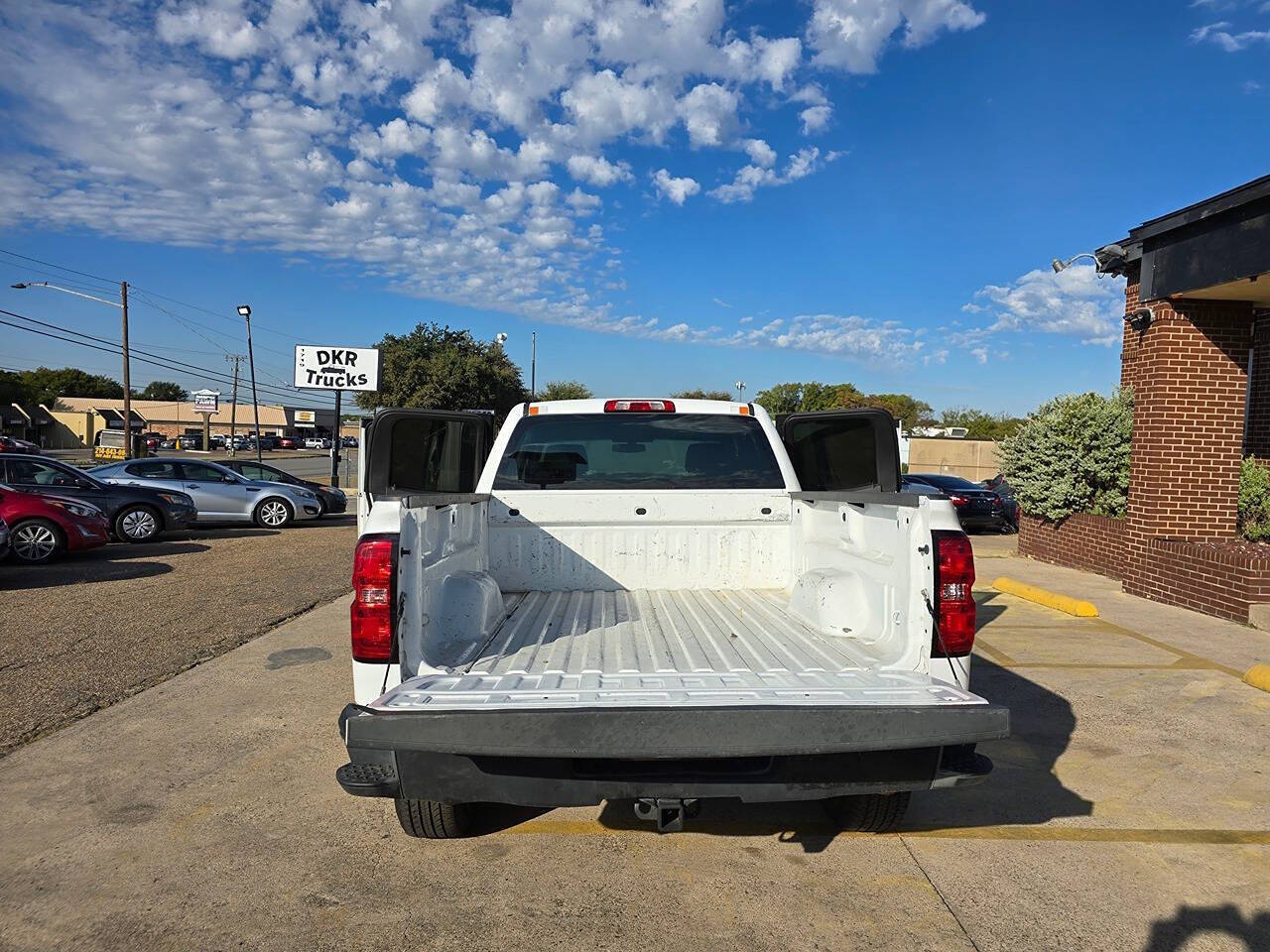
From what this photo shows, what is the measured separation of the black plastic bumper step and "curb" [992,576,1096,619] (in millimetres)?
8074

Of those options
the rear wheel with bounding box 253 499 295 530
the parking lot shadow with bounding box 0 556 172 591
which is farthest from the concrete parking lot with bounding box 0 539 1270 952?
the rear wheel with bounding box 253 499 295 530

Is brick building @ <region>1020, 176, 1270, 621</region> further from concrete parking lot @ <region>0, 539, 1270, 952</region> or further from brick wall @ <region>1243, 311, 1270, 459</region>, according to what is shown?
concrete parking lot @ <region>0, 539, 1270, 952</region>

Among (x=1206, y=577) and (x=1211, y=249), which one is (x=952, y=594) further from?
(x=1211, y=249)

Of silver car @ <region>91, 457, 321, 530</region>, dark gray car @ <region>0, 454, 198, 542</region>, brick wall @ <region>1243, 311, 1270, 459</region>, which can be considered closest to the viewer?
brick wall @ <region>1243, 311, 1270, 459</region>

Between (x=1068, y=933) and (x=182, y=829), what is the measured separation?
365 cm

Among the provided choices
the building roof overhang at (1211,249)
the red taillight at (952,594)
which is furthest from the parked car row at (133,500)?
the building roof overhang at (1211,249)

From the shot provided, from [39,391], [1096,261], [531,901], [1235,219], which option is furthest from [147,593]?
[39,391]

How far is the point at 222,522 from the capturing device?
17.4 meters

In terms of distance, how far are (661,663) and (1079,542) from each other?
10.7m

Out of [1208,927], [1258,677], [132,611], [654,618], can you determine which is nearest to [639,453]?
[654,618]

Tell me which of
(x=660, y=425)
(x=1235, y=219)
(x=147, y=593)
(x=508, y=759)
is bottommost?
(x=147, y=593)

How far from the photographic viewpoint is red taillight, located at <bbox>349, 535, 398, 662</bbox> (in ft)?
10.6

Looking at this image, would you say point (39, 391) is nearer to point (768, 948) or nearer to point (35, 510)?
point (35, 510)

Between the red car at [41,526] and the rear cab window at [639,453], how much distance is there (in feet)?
30.9
